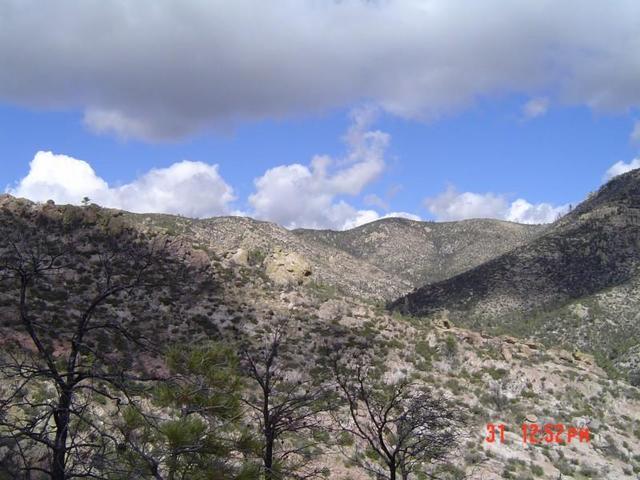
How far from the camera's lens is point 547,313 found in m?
57.0

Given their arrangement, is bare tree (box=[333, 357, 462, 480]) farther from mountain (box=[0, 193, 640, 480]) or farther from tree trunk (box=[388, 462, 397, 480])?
mountain (box=[0, 193, 640, 480])

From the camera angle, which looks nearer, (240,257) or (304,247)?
(240,257)

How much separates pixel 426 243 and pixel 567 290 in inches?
3348

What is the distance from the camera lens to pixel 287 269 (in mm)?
35906

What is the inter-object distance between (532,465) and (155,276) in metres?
22.0

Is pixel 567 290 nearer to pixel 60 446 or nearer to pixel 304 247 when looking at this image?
pixel 304 247

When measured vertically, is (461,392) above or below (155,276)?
below

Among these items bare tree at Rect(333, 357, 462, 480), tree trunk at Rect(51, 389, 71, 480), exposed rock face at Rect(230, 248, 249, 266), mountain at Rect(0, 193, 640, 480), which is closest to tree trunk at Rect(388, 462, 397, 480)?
bare tree at Rect(333, 357, 462, 480)

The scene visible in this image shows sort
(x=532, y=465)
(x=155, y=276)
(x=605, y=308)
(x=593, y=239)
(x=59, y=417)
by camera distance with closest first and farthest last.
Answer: (x=59, y=417) → (x=532, y=465) → (x=155, y=276) → (x=605, y=308) → (x=593, y=239)

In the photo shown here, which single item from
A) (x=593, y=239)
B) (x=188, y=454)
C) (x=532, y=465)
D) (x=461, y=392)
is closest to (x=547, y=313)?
(x=593, y=239)

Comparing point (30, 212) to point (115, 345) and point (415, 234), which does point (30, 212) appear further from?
point (415, 234)

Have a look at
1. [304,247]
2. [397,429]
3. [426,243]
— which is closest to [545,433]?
[397,429]

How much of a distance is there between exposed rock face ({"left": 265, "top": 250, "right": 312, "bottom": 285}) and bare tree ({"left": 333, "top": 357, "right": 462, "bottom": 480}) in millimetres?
10016

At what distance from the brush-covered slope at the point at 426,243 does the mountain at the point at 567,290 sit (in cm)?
4290
